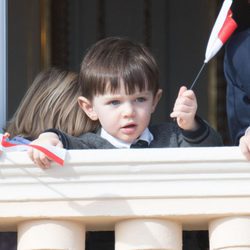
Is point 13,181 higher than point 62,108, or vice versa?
point 62,108

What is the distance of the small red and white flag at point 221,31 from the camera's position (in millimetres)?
2426

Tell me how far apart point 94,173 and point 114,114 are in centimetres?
39

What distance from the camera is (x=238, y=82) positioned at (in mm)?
2645

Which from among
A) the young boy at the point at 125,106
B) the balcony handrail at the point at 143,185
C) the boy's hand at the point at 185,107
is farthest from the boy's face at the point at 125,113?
the balcony handrail at the point at 143,185

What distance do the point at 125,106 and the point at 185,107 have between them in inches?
8.6

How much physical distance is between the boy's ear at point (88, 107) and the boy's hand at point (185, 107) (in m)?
0.32

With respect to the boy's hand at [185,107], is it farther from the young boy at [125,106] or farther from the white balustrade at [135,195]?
the white balustrade at [135,195]

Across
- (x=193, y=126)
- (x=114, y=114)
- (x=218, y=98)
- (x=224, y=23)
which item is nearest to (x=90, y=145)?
(x=114, y=114)

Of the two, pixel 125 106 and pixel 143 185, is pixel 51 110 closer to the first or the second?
pixel 125 106

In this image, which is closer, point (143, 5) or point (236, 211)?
A: point (236, 211)

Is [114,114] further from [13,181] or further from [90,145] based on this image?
Result: [13,181]

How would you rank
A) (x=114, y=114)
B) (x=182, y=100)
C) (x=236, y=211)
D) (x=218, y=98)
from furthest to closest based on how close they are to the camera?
(x=218, y=98), (x=114, y=114), (x=182, y=100), (x=236, y=211)

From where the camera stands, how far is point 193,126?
250cm

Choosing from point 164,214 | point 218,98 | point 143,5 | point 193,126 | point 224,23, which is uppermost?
point 143,5
